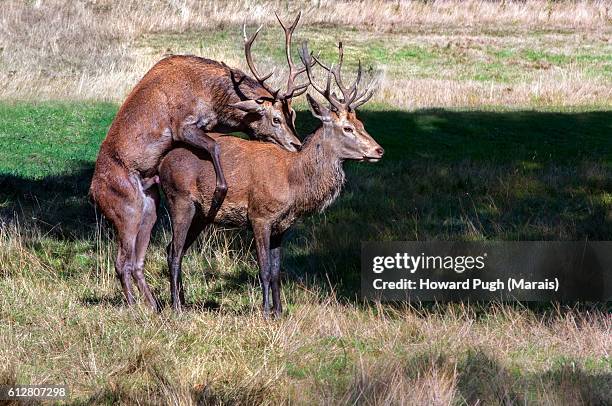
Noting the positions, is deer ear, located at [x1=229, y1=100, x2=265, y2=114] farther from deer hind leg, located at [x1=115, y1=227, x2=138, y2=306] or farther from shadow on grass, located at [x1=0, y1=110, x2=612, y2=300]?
shadow on grass, located at [x1=0, y1=110, x2=612, y2=300]

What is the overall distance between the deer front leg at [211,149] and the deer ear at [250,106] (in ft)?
1.44

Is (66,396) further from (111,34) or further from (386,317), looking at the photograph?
(111,34)

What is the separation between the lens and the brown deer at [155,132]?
31.9 ft

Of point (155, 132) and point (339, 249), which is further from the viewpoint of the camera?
point (339, 249)

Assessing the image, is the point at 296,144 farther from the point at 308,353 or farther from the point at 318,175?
the point at 308,353

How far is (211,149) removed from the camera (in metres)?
9.53

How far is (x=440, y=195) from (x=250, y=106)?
475 centimetres

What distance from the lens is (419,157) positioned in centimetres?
1645

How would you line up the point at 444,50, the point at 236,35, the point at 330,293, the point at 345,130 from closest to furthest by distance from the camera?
1. the point at 345,130
2. the point at 330,293
3. the point at 444,50
4. the point at 236,35

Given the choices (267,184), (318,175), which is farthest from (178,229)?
(318,175)

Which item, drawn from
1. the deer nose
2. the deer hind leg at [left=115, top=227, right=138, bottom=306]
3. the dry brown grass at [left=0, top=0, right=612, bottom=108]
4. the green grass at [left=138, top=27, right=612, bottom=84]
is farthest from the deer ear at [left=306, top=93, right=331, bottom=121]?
the green grass at [left=138, top=27, right=612, bottom=84]

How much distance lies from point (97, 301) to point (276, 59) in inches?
690

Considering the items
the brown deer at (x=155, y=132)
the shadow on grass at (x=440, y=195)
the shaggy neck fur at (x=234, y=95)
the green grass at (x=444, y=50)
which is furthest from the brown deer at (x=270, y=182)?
the green grass at (x=444, y=50)

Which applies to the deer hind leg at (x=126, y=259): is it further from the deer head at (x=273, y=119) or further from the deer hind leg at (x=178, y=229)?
the deer head at (x=273, y=119)
